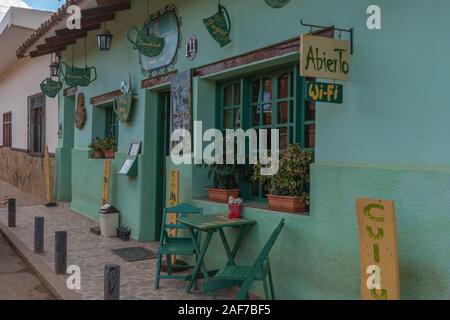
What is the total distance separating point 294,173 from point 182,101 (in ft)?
7.90

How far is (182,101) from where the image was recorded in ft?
20.4

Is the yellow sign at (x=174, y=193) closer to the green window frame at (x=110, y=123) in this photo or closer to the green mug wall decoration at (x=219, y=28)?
the green mug wall decoration at (x=219, y=28)

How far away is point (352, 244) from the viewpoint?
3746 millimetres

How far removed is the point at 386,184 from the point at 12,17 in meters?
10.7

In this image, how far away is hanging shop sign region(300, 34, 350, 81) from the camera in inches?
138

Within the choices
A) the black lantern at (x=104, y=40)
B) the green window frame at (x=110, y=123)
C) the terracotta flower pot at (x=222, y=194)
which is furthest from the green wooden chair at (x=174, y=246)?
the green window frame at (x=110, y=123)

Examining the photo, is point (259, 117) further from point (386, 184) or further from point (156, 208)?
point (156, 208)

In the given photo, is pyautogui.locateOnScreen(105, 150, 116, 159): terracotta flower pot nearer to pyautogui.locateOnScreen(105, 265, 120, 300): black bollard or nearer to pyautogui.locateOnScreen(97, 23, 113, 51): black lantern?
pyautogui.locateOnScreen(97, 23, 113, 51): black lantern

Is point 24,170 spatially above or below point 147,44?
below

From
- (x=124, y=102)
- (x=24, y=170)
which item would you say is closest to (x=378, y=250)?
(x=124, y=102)

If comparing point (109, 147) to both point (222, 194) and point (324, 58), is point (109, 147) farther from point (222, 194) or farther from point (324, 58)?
point (324, 58)

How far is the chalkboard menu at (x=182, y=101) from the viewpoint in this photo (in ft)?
19.9

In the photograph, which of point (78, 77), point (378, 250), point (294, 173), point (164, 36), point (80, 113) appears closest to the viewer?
point (378, 250)
